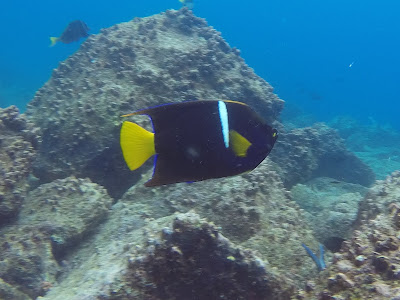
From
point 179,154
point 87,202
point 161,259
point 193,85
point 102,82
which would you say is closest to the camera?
point 179,154

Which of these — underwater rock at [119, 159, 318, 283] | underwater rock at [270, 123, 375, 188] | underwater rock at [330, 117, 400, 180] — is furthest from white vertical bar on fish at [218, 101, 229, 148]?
underwater rock at [330, 117, 400, 180]

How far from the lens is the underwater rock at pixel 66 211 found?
3.91 metres

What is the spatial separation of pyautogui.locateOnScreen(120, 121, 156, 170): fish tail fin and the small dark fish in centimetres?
3

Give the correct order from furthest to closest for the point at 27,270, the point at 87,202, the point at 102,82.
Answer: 1. the point at 102,82
2. the point at 87,202
3. the point at 27,270

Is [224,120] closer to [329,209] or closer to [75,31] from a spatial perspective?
[329,209]

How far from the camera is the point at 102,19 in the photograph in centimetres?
9581

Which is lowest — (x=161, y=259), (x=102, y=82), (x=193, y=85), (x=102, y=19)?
(x=161, y=259)

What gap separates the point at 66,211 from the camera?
4.09 metres

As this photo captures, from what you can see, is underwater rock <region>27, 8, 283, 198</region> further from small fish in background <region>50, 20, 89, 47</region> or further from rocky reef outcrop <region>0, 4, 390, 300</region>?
small fish in background <region>50, 20, 89, 47</region>

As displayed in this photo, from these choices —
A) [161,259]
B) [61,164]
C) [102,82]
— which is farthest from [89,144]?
[161,259]

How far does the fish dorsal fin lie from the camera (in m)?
1.40

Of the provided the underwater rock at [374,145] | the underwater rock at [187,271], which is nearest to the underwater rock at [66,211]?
the underwater rock at [187,271]

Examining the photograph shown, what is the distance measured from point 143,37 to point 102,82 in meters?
1.84

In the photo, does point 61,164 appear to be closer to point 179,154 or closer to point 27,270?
point 27,270
